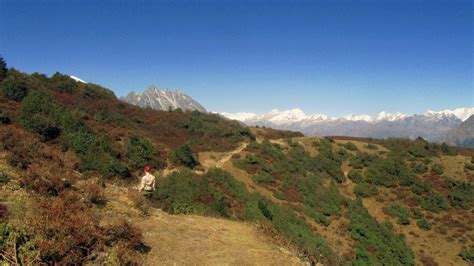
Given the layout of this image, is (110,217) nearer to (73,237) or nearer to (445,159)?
(73,237)

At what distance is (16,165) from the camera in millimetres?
12664

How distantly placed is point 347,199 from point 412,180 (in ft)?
41.5

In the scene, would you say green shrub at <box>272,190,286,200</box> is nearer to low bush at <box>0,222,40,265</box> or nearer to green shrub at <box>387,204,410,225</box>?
green shrub at <box>387,204,410,225</box>

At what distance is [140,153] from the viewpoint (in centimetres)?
3575

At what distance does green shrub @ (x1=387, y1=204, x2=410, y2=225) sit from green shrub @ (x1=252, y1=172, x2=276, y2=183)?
16928 millimetres

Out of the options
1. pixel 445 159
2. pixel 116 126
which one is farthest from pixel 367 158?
pixel 116 126

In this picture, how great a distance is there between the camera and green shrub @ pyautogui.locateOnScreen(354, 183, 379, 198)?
47.4 metres

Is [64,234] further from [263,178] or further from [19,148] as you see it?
[263,178]

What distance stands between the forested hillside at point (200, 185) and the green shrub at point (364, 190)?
185mm

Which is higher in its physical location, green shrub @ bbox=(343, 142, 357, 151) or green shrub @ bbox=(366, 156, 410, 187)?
green shrub @ bbox=(343, 142, 357, 151)

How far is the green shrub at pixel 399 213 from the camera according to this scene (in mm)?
41500

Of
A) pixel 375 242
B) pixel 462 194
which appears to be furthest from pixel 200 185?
pixel 462 194

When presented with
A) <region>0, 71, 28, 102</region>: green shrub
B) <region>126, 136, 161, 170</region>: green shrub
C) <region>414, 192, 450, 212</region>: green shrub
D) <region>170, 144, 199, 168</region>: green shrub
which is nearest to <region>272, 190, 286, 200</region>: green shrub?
<region>170, 144, 199, 168</region>: green shrub

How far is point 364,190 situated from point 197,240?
1682 inches
